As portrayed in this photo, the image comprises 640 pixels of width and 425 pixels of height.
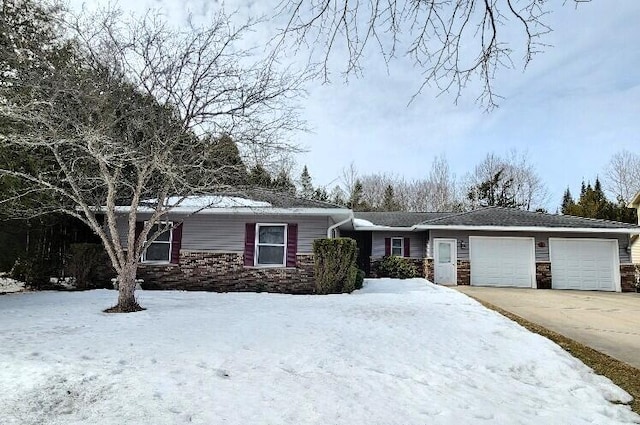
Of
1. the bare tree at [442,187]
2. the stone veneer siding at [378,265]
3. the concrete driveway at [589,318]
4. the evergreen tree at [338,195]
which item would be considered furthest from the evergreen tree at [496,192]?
the concrete driveway at [589,318]

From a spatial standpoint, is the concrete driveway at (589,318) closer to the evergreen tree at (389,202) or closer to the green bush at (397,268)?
the green bush at (397,268)

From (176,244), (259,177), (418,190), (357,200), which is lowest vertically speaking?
(176,244)

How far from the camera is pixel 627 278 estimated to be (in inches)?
606

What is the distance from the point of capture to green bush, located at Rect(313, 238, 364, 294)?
11.0m

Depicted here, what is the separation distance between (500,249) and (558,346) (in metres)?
11.3

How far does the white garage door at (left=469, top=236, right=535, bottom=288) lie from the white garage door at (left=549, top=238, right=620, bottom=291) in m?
0.83

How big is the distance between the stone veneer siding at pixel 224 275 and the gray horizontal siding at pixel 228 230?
0.23 metres

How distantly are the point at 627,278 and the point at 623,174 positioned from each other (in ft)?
63.7

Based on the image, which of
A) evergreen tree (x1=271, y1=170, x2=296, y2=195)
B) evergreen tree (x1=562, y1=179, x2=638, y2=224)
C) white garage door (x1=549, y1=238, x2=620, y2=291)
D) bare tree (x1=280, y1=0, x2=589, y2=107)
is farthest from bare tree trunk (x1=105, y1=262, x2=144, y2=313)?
evergreen tree (x1=562, y1=179, x2=638, y2=224)

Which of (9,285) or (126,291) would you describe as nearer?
(126,291)

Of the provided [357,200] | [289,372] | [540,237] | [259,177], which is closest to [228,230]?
[259,177]

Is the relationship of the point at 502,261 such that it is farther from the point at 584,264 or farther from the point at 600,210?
the point at 600,210

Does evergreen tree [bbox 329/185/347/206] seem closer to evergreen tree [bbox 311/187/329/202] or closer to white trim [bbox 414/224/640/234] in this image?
evergreen tree [bbox 311/187/329/202]

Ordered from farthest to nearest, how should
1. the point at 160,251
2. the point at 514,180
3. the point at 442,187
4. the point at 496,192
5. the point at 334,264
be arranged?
the point at 442,187 → the point at 514,180 → the point at 496,192 → the point at 160,251 → the point at 334,264
